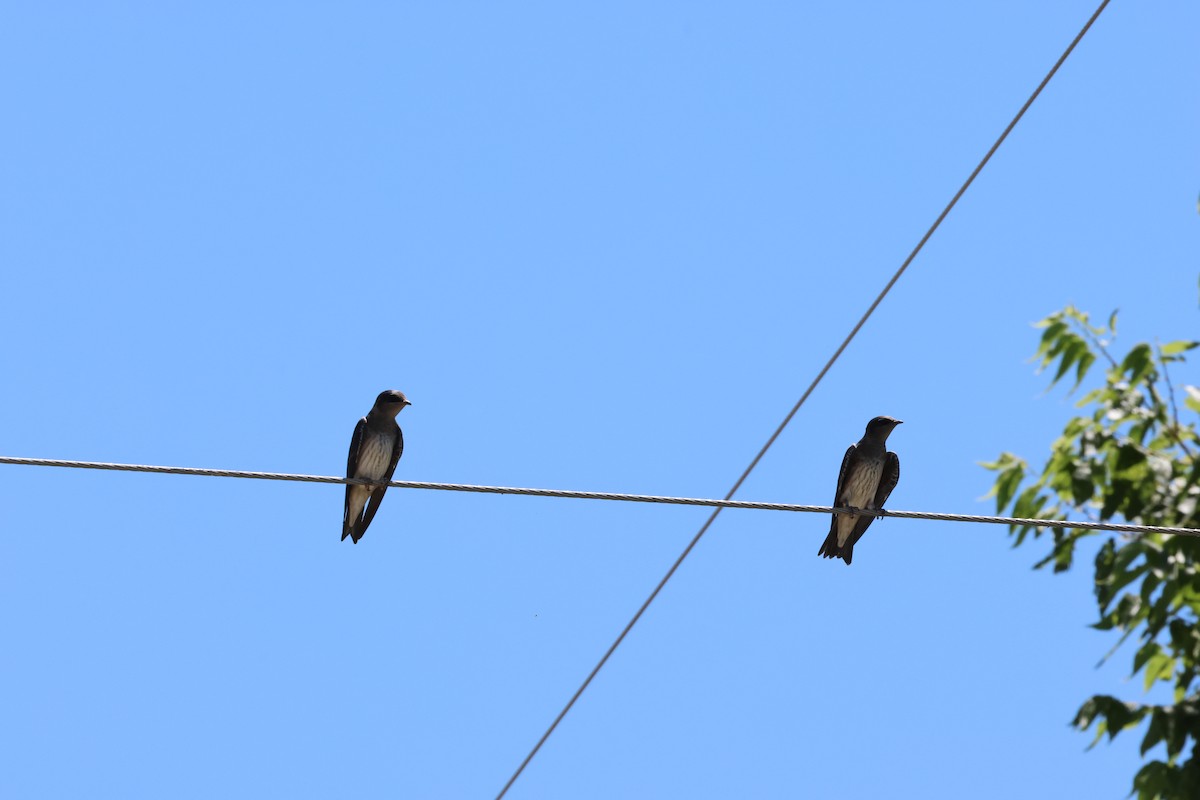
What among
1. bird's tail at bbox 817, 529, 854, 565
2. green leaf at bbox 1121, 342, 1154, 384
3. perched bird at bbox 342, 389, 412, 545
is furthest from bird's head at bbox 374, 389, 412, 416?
green leaf at bbox 1121, 342, 1154, 384

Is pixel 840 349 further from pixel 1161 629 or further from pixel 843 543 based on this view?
pixel 843 543

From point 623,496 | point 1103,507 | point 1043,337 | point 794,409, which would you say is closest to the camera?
point 623,496

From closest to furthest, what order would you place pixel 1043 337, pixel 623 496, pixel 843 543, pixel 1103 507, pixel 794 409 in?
1. pixel 623 496
2. pixel 794 409
3. pixel 1103 507
4. pixel 1043 337
5. pixel 843 543

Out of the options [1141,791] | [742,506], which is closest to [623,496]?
[742,506]

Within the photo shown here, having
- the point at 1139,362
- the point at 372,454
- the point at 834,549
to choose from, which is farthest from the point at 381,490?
the point at 1139,362

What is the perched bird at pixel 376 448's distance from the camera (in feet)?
34.8

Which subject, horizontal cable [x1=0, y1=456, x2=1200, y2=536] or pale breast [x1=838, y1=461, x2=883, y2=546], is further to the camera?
pale breast [x1=838, y1=461, x2=883, y2=546]

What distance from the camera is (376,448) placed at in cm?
1061

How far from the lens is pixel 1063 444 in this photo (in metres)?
7.64

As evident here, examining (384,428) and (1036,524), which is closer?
(1036,524)

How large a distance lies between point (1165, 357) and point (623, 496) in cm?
284

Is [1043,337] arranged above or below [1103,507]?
above

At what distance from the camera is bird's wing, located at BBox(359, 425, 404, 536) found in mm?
10641

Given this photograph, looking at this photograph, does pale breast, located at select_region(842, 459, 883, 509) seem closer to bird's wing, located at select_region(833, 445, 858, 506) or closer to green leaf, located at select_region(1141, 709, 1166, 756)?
bird's wing, located at select_region(833, 445, 858, 506)
